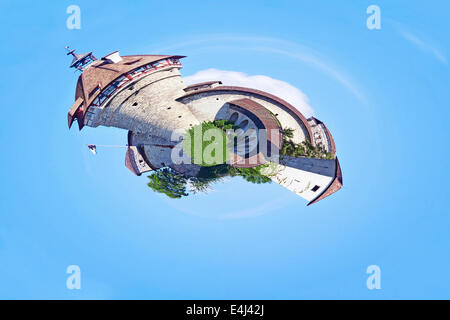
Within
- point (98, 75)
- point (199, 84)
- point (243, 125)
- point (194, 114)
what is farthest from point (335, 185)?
point (98, 75)

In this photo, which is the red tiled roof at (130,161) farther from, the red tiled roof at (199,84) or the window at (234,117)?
the window at (234,117)

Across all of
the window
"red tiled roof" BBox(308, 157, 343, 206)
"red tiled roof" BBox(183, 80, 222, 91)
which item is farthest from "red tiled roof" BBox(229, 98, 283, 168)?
"red tiled roof" BBox(308, 157, 343, 206)

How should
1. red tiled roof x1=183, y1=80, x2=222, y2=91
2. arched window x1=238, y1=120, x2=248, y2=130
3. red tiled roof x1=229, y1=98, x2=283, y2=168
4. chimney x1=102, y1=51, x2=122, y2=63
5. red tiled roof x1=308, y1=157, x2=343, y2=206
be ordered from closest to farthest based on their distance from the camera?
red tiled roof x1=229, y1=98, x2=283, y2=168 → red tiled roof x1=308, y1=157, x2=343, y2=206 → chimney x1=102, y1=51, x2=122, y2=63 → arched window x1=238, y1=120, x2=248, y2=130 → red tiled roof x1=183, y1=80, x2=222, y2=91

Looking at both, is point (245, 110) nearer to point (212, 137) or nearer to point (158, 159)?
point (212, 137)

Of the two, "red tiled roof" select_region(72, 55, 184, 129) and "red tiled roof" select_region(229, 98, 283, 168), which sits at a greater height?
"red tiled roof" select_region(72, 55, 184, 129)

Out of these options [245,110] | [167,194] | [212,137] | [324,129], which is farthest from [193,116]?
[324,129]

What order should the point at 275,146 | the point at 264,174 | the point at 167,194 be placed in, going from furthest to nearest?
the point at 167,194 < the point at 264,174 < the point at 275,146

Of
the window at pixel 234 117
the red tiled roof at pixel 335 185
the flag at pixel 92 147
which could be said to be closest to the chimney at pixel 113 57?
the flag at pixel 92 147

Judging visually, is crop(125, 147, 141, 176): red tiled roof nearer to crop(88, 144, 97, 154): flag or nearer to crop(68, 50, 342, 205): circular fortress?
crop(68, 50, 342, 205): circular fortress
